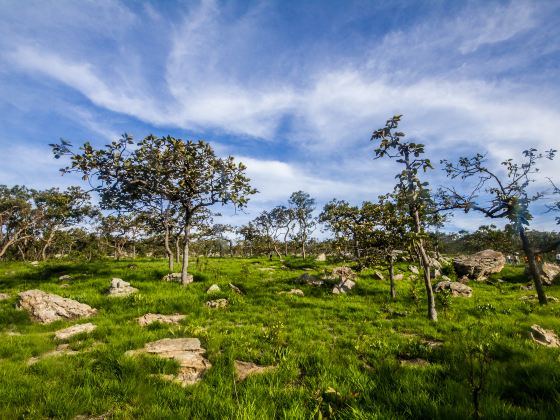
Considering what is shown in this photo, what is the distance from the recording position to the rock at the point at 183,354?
7492mm

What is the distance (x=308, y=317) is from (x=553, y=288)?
81.8 feet

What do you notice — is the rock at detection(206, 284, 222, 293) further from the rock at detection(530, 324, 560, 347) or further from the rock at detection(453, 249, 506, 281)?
the rock at detection(453, 249, 506, 281)

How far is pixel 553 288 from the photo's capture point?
25.8 meters

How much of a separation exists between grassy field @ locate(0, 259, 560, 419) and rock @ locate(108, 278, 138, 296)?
23.6 inches

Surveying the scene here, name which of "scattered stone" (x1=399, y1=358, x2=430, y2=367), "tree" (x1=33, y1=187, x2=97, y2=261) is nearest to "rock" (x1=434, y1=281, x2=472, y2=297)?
"scattered stone" (x1=399, y1=358, x2=430, y2=367)

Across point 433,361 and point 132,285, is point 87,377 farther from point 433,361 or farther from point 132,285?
point 132,285

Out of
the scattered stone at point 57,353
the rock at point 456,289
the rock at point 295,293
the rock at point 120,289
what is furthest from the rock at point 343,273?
the scattered stone at point 57,353

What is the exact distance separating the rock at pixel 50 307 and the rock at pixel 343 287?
14.7m

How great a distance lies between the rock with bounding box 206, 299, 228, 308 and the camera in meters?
15.9

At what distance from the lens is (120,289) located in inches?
667

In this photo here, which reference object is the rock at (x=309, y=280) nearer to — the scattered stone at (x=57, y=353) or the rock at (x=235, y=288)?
the rock at (x=235, y=288)

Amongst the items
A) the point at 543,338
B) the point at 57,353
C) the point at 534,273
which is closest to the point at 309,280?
the point at 534,273

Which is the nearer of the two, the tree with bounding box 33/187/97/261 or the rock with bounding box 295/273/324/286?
the rock with bounding box 295/273/324/286

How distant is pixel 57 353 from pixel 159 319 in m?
4.09
